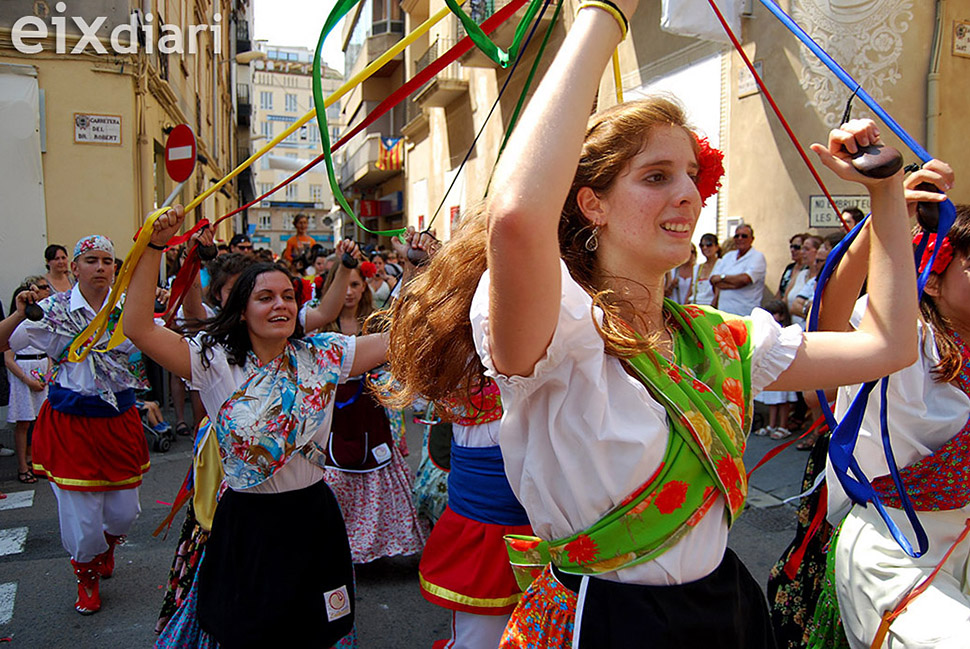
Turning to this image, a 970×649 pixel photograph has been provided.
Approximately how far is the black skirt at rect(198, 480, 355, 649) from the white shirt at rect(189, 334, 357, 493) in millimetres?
37

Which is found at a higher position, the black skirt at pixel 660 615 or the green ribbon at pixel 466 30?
the green ribbon at pixel 466 30

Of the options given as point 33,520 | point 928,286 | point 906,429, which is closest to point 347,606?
point 906,429

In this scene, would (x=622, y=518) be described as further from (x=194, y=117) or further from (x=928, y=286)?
(x=194, y=117)

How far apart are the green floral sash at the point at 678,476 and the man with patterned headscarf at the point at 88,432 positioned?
3429 mm

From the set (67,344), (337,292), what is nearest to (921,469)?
(337,292)

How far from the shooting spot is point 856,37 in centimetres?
723

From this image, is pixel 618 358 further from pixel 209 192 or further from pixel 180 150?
pixel 180 150

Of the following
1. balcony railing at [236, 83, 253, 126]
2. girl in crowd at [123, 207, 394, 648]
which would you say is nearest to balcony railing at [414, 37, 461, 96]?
girl in crowd at [123, 207, 394, 648]

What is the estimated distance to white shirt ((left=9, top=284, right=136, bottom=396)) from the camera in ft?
14.4

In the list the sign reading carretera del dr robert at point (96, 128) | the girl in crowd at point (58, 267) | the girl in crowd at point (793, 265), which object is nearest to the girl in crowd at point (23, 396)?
the girl in crowd at point (58, 267)

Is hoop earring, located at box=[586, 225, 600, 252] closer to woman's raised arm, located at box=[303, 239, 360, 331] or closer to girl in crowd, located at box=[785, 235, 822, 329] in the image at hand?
woman's raised arm, located at box=[303, 239, 360, 331]

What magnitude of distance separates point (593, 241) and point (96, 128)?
35.3 ft

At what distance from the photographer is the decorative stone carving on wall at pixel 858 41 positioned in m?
7.17

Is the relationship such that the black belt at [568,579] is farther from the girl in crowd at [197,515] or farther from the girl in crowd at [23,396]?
the girl in crowd at [23,396]
